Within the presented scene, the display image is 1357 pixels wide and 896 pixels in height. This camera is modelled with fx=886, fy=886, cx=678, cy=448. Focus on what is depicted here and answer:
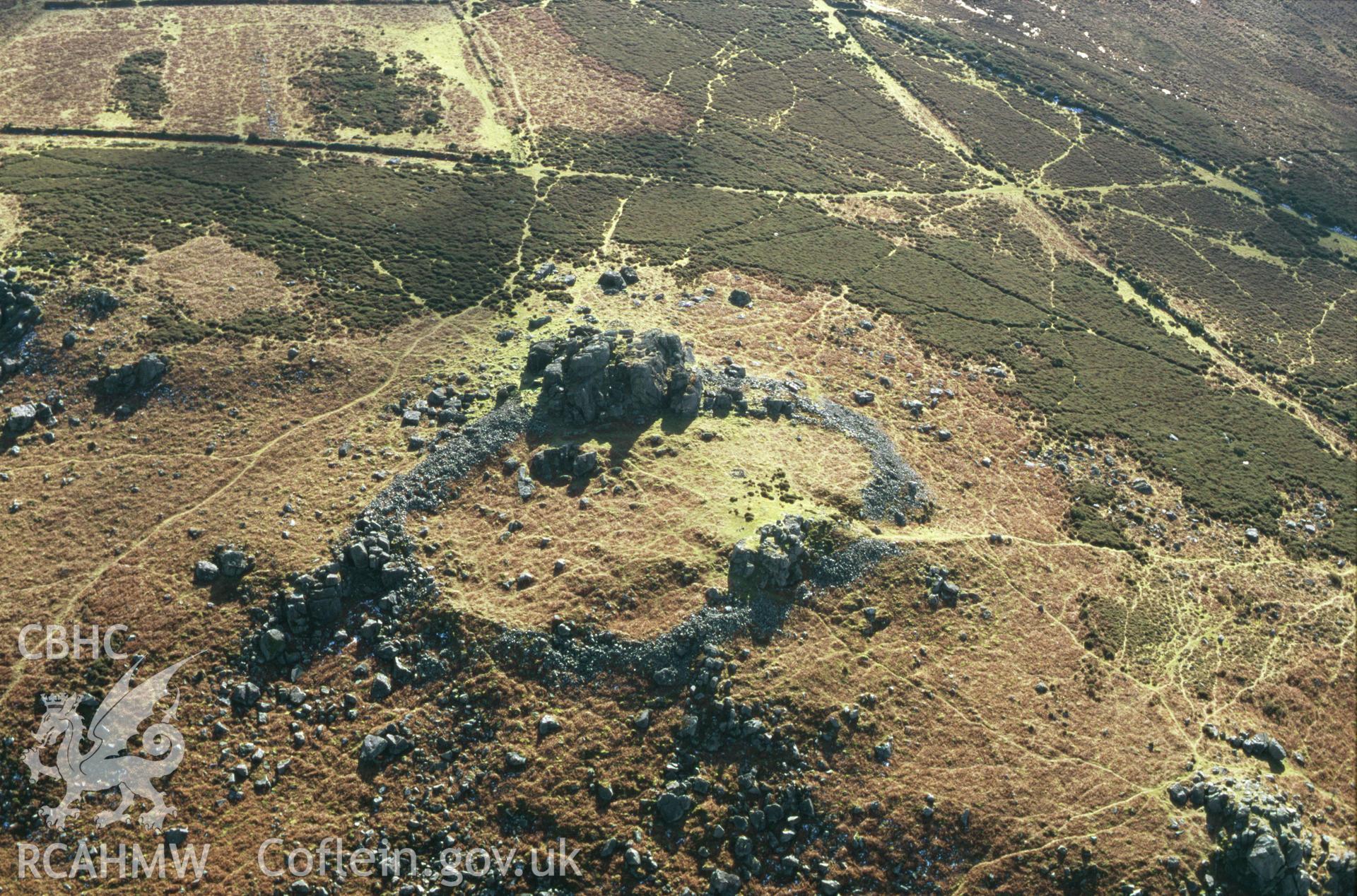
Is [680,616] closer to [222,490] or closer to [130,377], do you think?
[222,490]

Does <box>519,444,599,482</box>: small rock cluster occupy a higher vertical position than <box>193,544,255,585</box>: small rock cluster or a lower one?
higher

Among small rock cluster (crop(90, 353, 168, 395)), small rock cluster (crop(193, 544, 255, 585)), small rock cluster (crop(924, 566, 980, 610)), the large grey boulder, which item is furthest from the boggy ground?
the large grey boulder

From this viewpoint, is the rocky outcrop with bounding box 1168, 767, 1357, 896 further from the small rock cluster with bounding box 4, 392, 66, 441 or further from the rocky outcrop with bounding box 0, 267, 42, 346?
the rocky outcrop with bounding box 0, 267, 42, 346

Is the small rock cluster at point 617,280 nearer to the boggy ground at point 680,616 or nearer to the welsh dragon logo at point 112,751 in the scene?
the boggy ground at point 680,616

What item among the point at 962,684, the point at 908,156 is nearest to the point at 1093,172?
the point at 908,156

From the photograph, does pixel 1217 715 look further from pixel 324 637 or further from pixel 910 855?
pixel 324 637

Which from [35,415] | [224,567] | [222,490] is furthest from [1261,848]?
[35,415]

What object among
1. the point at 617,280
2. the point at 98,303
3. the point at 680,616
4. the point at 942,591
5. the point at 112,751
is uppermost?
the point at 617,280
